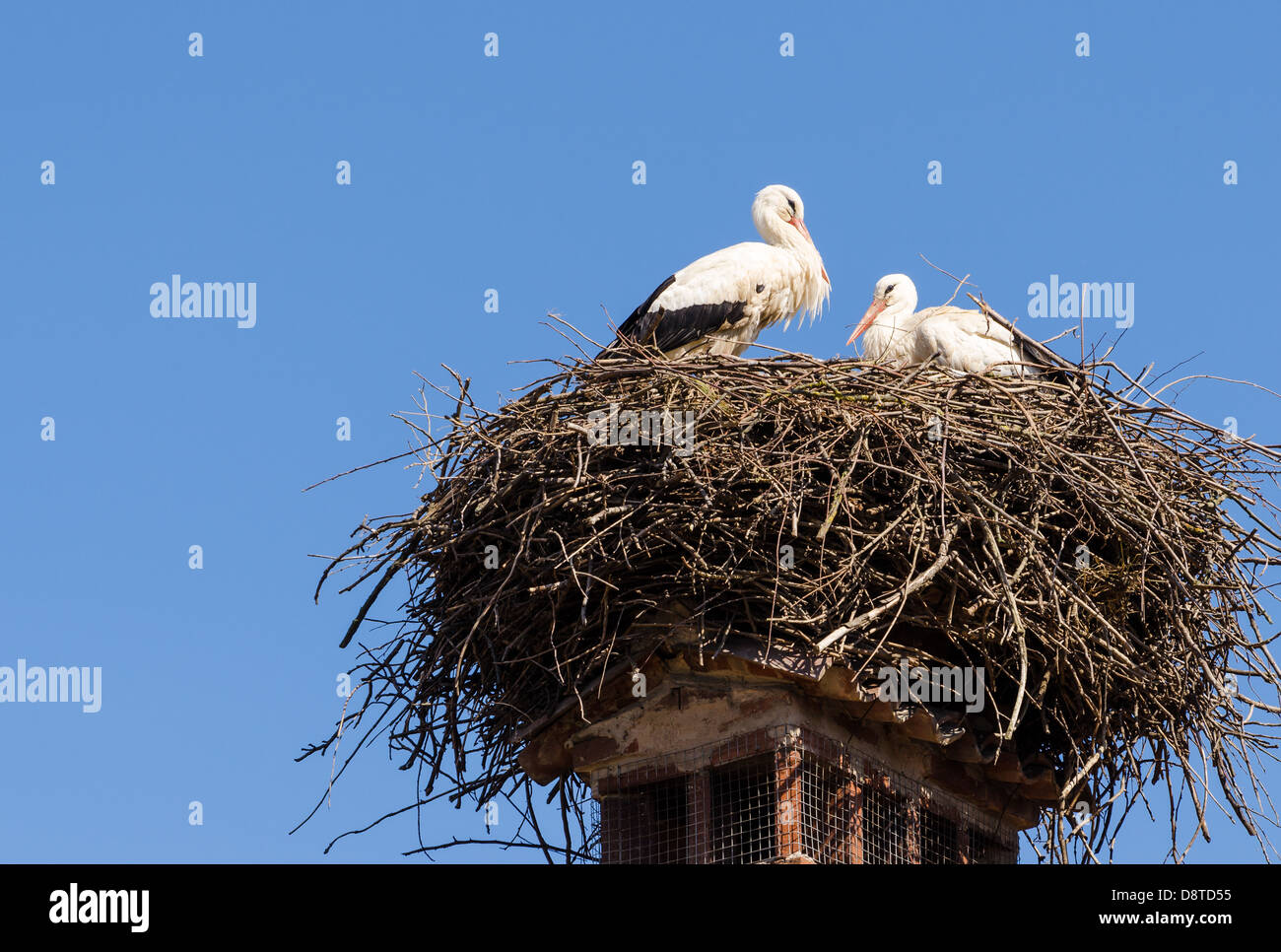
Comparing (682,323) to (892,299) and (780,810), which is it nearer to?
(892,299)

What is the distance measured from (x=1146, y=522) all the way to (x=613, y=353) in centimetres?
254

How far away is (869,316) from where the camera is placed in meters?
11.4

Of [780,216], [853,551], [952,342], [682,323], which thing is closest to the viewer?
[853,551]

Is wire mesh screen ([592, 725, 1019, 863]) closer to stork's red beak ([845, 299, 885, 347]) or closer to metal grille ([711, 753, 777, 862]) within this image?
metal grille ([711, 753, 777, 862])

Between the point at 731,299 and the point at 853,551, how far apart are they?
132 inches

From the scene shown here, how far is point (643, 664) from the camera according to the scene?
8367 mm

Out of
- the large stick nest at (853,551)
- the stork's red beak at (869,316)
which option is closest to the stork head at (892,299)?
the stork's red beak at (869,316)

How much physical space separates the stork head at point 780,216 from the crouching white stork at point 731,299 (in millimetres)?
91

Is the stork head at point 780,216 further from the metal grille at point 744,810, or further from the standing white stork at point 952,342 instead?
the metal grille at point 744,810

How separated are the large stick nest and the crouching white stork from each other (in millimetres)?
2214

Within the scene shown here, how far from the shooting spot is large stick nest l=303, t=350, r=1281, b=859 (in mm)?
7934

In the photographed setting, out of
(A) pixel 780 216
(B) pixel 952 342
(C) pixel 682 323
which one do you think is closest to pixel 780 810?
(B) pixel 952 342

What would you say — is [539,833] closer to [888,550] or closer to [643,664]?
[643,664]

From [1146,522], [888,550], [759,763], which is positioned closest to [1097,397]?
[1146,522]
